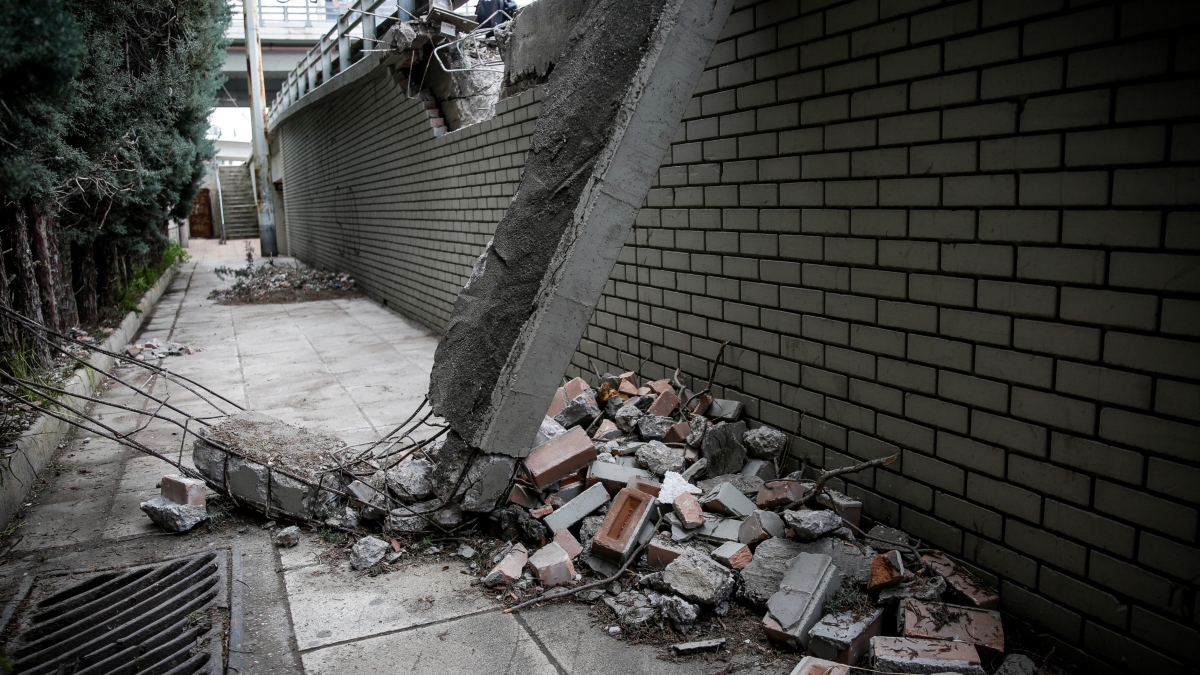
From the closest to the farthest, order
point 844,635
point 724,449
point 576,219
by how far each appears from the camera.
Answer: point 844,635
point 576,219
point 724,449

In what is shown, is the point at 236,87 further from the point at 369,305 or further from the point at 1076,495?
the point at 1076,495

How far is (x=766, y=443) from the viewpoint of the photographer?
3.76 m

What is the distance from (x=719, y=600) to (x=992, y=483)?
1.07 meters

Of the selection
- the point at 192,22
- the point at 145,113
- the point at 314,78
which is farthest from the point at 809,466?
the point at 314,78

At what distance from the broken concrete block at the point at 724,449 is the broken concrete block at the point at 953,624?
3.86 feet

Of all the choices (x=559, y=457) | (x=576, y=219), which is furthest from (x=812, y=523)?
(x=576, y=219)

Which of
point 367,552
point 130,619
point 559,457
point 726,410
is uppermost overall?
point 726,410

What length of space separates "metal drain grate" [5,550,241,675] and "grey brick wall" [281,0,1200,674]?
8.76 ft

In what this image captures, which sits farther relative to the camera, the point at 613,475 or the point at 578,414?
the point at 578,414

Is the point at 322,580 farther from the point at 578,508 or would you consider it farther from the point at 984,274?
the point at 984,274

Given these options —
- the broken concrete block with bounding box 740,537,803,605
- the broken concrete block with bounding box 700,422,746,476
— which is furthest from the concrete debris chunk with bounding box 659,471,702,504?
the broken concrete block with bounding box 740,537,803,605

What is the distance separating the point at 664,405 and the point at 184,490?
254 centimetres

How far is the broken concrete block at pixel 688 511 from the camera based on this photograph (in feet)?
10.8

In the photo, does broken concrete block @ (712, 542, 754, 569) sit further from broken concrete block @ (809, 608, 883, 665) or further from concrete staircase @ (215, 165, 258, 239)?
concrete staircase @ (215, 165, 258, 239)
